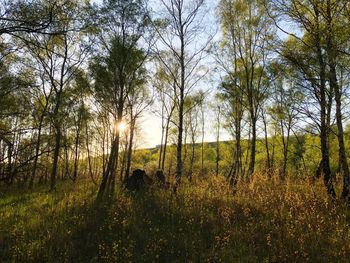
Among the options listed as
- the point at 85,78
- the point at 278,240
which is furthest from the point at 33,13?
the point at 85,78

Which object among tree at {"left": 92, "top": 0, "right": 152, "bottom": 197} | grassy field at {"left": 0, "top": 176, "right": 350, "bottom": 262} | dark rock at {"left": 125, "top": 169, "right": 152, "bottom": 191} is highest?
tree at {"left": 92, "top": 0, "right": 152, "bottom": 197}

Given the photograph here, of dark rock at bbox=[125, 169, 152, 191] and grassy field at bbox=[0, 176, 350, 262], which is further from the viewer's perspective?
dark rock at bbox=[125, 169, 152, 191]

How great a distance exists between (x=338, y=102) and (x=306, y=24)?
267 centimetres

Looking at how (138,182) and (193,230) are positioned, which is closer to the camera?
(193,230)

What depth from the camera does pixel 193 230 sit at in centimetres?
745

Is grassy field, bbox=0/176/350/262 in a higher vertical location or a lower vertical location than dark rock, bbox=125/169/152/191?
lower

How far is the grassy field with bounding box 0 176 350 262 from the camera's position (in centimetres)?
608

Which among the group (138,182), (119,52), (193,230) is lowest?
(193,230)

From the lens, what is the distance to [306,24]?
8.95 meters

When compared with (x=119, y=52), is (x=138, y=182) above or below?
below

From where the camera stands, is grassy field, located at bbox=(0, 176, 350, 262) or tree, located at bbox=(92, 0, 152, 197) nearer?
grassy field, located at bbox=(0, 176, 350, 262)

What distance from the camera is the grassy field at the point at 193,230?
6.08 meters

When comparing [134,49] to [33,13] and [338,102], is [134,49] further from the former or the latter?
[33,13]

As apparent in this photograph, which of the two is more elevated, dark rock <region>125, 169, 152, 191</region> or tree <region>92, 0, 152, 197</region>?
tree <region>92, 0, 152, 197</region>
